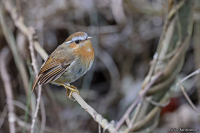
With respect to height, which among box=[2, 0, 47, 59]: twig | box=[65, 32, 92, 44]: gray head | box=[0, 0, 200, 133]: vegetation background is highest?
box=[2, 0, 47, 59]: twig

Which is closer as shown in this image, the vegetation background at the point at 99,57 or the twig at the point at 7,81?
the twig at the point at 7,81

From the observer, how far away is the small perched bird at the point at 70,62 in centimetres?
251

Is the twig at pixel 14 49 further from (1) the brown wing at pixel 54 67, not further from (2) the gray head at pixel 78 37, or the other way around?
(2) the gray head at pixel 78 37

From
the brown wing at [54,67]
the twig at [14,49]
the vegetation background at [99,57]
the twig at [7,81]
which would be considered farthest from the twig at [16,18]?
the twig at [7,81]

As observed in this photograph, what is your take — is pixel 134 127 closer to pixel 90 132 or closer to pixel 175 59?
pixel 175 59

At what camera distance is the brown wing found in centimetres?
254

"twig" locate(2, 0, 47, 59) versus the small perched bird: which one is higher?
"twig" locate(2, 0, 47, 59)

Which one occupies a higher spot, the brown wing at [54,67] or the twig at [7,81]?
the brown wing at [54,67]

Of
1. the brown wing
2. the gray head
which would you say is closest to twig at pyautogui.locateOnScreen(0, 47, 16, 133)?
the brown wing

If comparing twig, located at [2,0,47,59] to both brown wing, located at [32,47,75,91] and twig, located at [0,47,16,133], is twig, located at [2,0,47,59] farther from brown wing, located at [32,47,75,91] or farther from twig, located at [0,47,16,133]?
twig, located at [0,47,16,133]

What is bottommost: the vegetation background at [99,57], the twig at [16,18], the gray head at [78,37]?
the vegetation background at [99,57]

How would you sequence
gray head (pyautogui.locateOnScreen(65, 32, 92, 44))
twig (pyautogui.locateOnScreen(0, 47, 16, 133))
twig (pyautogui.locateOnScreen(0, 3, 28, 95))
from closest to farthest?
gray head (pyautogui.locateOnScreen(65, 32, 92, 44)) < twig (pyautogui.locateOnScreen(0, 47, 16, 133)) < twig (pyautogui.locateOnScreen(0, 3, 28, 95))

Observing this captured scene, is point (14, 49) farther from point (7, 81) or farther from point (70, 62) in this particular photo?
point (70, 62)

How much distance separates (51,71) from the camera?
2.56 m
